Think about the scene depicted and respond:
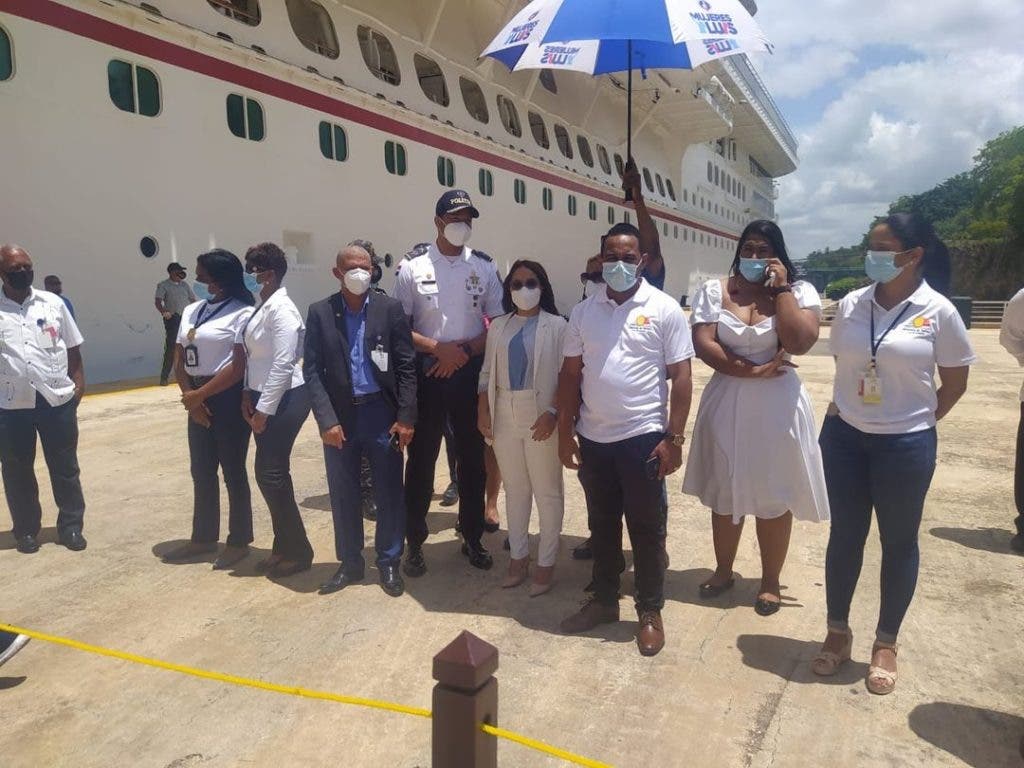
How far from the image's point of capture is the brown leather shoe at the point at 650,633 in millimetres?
3031

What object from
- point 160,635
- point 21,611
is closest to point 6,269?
point 21,611

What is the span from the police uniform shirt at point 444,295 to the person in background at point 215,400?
0.90 m

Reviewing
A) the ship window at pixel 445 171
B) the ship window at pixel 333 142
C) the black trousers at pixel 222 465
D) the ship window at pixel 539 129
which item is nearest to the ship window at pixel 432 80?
the ship window at pixel 445 171

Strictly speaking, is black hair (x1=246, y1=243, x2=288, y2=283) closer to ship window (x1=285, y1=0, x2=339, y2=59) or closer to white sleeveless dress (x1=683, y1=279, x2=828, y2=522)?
white sleeveless dress (x1=683, y1=279, x2=828, y2=522)

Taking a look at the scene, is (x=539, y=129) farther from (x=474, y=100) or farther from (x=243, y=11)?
(x=243, y=11)

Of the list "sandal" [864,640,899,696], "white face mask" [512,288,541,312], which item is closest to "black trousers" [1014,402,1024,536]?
"sandal" [864,640,899,696]

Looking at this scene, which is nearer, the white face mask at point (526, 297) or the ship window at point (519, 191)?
the white face mask at point (526, 297)

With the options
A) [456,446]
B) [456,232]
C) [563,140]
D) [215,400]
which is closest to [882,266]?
[456,232]

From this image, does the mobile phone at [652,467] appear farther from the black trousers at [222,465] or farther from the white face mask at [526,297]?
the black trousers at [222,465]

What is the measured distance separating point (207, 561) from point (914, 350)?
3.70 metres

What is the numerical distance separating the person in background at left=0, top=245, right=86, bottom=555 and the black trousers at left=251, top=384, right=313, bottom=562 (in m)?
1.34

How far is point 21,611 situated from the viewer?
353 cm

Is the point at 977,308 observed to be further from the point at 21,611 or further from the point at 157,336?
the point at 21,611

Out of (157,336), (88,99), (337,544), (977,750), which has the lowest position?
(977,750)
